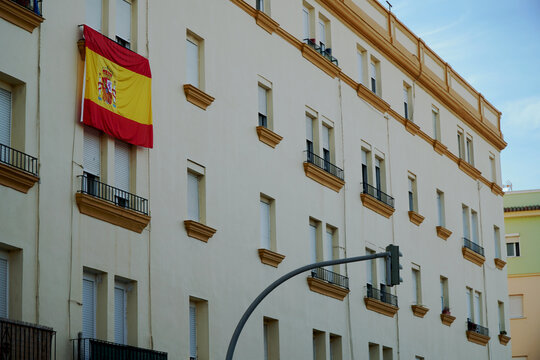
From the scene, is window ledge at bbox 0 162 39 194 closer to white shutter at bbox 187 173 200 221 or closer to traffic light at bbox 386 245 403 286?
white shutter at bbox 187 173 200 221

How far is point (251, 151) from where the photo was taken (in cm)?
3453

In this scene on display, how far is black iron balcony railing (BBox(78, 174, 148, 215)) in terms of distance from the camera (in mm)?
27312

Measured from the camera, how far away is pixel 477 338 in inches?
1988

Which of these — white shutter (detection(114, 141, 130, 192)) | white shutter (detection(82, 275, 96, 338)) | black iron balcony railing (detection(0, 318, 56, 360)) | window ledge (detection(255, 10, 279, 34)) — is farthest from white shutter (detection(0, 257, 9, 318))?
window ledge (detection(255, 10, 279, 34))

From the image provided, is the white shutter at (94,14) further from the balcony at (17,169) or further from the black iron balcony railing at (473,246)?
the black iron balcony railing at (473,246)

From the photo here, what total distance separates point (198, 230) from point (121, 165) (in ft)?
10.5

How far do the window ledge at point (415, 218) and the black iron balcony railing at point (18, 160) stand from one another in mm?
22357

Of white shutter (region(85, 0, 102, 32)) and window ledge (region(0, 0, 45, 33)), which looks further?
white shutter (region(85, 0, 102, 32))

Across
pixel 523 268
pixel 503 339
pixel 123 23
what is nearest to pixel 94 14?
pixel 123 23

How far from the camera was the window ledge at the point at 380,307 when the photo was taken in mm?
40438

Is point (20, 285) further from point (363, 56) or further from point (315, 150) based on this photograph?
point (363, 56)

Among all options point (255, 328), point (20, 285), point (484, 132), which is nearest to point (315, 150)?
point (255, 328)

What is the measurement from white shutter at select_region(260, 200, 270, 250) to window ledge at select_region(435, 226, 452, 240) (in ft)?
47.2

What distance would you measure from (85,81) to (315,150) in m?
12.8
